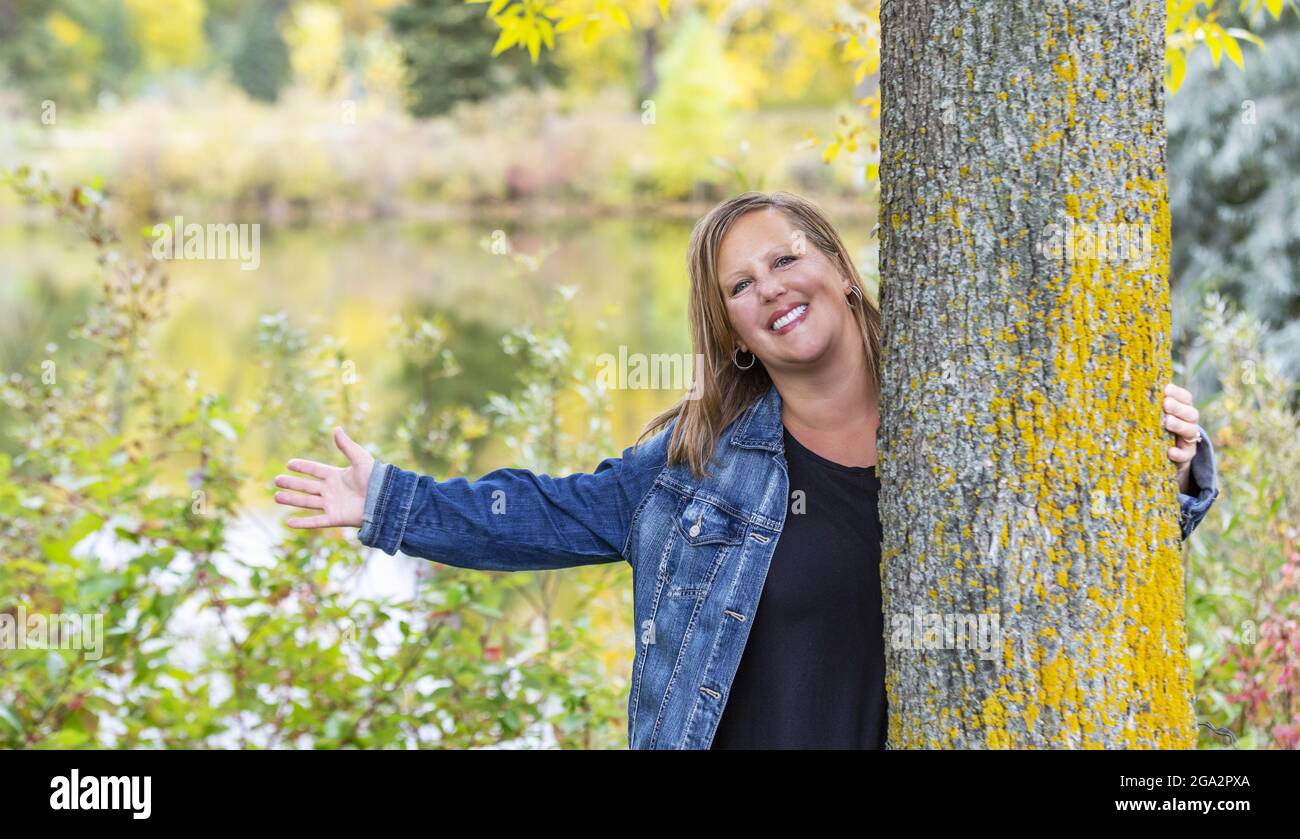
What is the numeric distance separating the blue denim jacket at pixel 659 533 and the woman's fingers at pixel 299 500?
90 mm

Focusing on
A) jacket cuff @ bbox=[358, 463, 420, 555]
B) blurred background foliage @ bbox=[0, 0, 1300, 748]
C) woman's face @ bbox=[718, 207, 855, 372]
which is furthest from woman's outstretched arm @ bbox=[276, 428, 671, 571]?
blurred background foliage @ bbox=[0, 0, 1300, 748]

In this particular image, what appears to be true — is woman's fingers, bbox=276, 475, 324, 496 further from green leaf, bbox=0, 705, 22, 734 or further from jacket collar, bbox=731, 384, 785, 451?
green leaf, bbox=0, 705, 22, 734

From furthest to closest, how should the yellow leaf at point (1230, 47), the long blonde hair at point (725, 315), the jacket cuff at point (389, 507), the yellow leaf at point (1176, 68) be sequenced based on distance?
the yellow leaf at point (1176, 68) < the yellow leaf at point (1230, 47) < the long blonde hair at point (725, 315) < the jacket cuff at point (389, 507)

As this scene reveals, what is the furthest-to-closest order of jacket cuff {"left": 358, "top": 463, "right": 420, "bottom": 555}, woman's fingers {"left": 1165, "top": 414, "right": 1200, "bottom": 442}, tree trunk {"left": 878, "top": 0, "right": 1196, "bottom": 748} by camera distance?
jacket cuff {"left": 358, "top": 463, "right": 420, "bottom": 555}
woman's fingers {"left": 1165, "top": 414, "right": 1200, "bottom": 442}
tree trunk {"left": 878, "top": 0, "right": 1196, "bottom": 748}

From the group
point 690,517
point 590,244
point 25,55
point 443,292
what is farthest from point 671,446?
point 25,55

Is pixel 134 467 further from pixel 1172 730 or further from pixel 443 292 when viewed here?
pixel 443 292

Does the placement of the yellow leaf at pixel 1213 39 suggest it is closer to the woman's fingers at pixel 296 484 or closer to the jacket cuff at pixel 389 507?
the jacket cuff at pixel 389 507

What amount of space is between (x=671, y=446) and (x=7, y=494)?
1.85 meters

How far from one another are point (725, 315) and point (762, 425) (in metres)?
0.22

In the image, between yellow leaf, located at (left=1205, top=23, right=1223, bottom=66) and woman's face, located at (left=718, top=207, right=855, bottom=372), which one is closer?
woman's face, located at (left=718, top=207, right=855, bottom=372)

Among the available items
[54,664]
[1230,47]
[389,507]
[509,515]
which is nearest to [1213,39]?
[1230,47]

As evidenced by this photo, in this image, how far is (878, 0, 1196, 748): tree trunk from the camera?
1.59m

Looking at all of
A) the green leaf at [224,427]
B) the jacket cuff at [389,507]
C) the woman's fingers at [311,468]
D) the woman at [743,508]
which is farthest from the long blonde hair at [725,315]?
the green leaf at [224,427]

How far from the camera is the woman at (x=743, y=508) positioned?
73.9 inches
